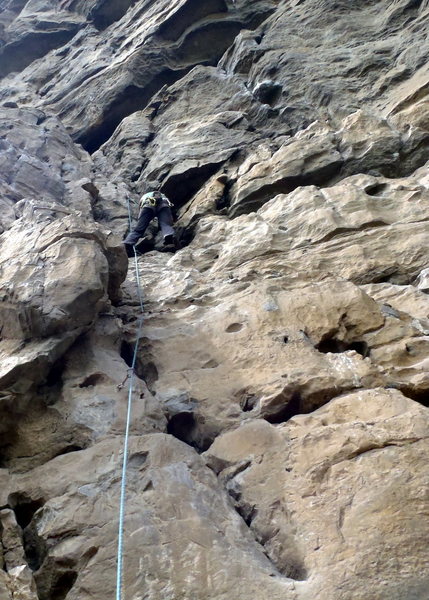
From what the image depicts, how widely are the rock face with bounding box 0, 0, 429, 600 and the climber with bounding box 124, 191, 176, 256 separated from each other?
0.31 metres

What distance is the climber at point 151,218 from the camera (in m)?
9.16

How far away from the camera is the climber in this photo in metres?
9.16

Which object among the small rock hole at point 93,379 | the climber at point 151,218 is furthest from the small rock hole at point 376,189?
the small rock hole at point 93,379

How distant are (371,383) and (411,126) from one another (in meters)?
5.72

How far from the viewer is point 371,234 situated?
23.4 feet

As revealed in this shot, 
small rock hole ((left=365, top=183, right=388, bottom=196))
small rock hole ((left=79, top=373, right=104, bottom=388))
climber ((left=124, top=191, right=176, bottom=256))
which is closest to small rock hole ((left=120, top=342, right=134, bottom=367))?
small rock hole ((left=79, top=373, right=104, bottom=388))

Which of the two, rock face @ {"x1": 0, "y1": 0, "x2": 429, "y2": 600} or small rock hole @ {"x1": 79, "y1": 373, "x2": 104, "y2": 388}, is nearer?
rock face @ {"x1": 0, "y1": 0, "x2": 429, "y2": 600}

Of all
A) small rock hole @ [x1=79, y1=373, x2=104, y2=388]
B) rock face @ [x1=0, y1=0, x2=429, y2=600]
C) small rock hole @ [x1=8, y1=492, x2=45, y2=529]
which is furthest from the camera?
small rock hole @ [x1=79, y1=373, x2=104, y2=388]

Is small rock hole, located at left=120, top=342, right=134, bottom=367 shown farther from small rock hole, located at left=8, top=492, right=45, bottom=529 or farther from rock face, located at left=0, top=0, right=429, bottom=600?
small rock hole, located at left=8, top=492, right=45, bottom=529

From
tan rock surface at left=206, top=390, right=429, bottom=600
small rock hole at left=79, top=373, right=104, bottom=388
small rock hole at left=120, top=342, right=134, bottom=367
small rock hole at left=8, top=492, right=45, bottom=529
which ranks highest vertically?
small rock hole at left=79, top=373, right=104, bottom=388

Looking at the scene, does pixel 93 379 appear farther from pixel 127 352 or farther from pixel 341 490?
pixel 341 490

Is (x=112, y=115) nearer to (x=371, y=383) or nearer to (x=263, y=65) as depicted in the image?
(x=263, y=65)

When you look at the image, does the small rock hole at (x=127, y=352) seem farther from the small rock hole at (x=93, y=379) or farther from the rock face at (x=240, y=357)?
the small rock hole at (x=93, y=379)

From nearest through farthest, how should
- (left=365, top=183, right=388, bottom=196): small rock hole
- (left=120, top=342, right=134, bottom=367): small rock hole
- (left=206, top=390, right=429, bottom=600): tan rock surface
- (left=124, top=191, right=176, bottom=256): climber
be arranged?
(left=206, top=390, right=429, bottom=600): tan rock surface, (left=120, top=342, right=134, bottom=367): small rock hole, (left=365, top=183, right=388, bottom=196): small rock hole, (left=124, top=191, right=176, bottom=256): climber
